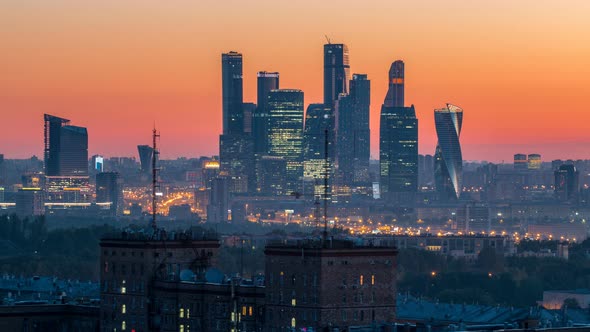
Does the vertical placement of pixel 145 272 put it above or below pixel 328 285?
above

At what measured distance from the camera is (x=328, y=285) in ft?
372

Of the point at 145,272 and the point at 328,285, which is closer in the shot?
the point at 328,285

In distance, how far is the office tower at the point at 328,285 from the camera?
4461 inches

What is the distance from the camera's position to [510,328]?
372 feet

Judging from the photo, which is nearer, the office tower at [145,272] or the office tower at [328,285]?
the office tower at [328,285]

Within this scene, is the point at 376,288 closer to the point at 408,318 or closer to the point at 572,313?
the point at 408,318

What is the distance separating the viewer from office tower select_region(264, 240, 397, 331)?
113312mm

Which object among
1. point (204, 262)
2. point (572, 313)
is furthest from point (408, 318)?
point (204, 262)

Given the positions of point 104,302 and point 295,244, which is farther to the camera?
point 104,302

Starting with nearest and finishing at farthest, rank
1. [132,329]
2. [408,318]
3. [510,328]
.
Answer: [510,328]
[132,329]
[408,318]

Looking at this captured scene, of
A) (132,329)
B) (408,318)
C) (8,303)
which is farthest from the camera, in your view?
(408,318)

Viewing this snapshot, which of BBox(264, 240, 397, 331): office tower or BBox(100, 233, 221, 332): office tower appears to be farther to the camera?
BBox(100, 233, 221, 332): office tower

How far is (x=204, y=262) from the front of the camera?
128750 mm

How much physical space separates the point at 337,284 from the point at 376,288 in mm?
2703
